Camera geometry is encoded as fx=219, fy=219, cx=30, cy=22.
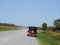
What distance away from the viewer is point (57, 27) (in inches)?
4614

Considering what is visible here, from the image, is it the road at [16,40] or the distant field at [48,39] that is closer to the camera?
the road at [16,40]

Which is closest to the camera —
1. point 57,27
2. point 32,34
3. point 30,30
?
point 32,34

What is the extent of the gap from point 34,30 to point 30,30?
129cm

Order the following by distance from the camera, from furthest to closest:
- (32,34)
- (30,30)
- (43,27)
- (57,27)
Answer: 1. (43,27)
2. (57,27)
3. (30,30)
4. (32,34)

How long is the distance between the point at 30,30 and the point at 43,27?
116433 mm

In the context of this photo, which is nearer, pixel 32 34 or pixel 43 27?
pixel 32 34

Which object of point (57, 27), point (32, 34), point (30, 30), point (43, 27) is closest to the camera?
point (32, 34)

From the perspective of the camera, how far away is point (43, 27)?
167 metres

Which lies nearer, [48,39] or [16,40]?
[16,40]

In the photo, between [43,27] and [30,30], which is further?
[43,27]

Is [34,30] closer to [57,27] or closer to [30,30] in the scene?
[30,30]

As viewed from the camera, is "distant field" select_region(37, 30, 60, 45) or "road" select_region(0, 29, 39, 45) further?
"distant field" select_region(37, 30, 60, 45)

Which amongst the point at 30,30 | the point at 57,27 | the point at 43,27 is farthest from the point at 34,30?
the point at 43,27

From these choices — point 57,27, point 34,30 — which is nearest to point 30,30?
point 34,30
